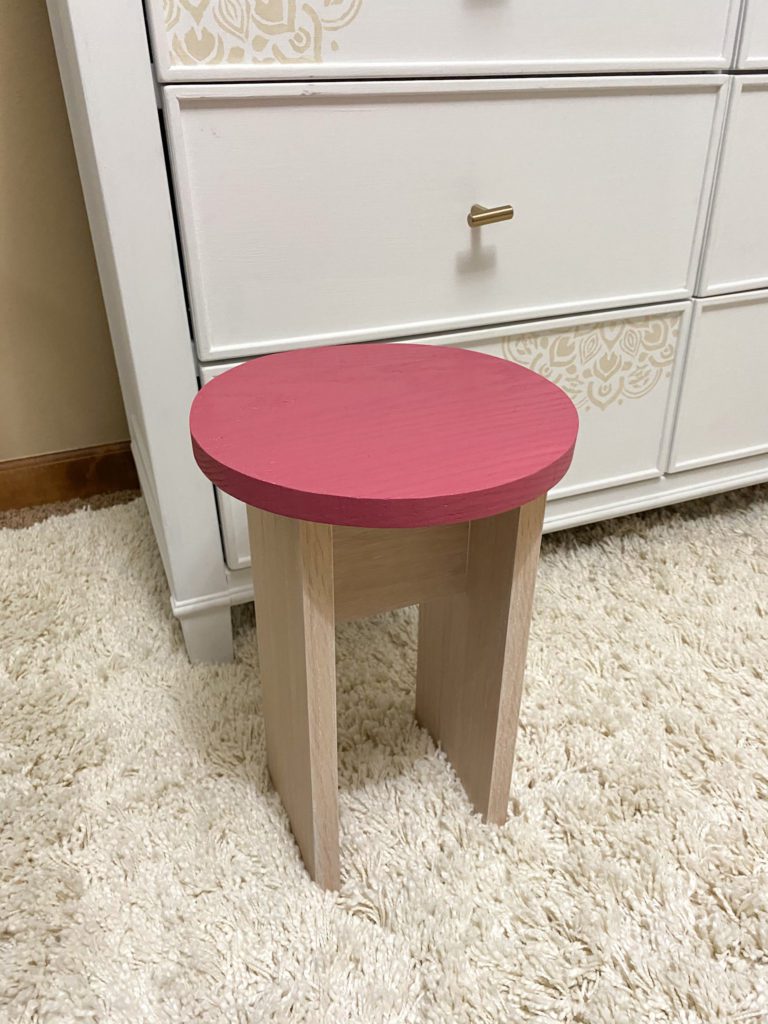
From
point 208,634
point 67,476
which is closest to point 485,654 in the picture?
point 208,634

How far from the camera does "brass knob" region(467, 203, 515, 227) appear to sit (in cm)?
72

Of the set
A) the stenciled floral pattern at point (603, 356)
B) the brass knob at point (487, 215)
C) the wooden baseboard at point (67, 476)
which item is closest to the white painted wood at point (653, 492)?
the stenciled floral pattern at point (603, 356)

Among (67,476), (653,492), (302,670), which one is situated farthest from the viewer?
(67,476)

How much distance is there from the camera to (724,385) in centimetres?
99

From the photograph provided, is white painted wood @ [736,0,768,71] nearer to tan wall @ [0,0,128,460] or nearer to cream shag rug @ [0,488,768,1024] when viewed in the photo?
cream shag rug @ [0,488,768,1024]

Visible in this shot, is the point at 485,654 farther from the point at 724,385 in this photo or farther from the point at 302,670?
the point at 724,385

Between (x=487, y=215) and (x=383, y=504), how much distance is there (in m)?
0.41

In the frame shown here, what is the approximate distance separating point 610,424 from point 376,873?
574 mm

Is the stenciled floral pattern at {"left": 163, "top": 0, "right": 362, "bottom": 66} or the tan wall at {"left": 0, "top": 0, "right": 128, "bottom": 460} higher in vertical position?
the stenciled floral pattern at {"left": 163, "top": 0, "right": 362, "bottom": 66}

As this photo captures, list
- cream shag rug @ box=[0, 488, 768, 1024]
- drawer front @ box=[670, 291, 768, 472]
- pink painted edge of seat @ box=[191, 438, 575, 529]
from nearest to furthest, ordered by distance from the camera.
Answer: pink painted edge of seat @ box=[191, 438, 575, 529]
cream shag rug @ box=[0, 488, 768, 1024]
drawer front @ box=[670, 291, 768, 472]

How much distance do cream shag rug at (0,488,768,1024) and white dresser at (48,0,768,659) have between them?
15 cm

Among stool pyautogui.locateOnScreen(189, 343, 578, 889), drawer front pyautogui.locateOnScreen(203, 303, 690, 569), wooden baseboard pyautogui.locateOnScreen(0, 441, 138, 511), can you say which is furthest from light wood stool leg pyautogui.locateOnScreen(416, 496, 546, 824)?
wooden baseboard pyautogui.locateOnScreen(0, 441, 138, 511)

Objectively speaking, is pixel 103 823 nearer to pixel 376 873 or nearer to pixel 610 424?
pixel 376 873

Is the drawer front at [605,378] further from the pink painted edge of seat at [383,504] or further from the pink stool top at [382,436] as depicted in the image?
the pink painted edge of seat at [383,504]
